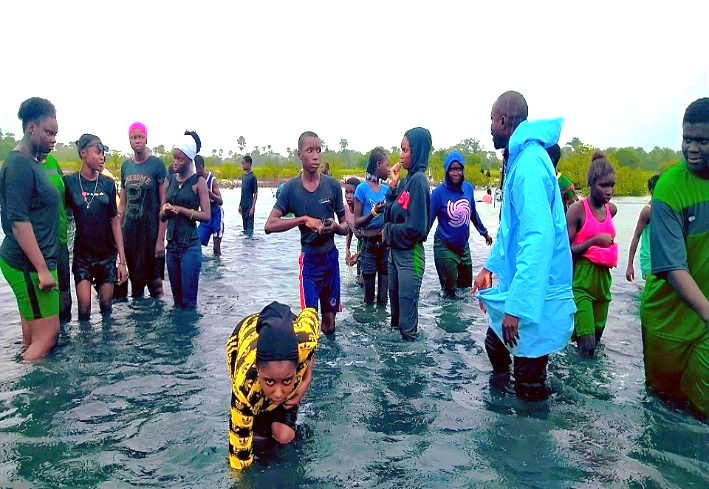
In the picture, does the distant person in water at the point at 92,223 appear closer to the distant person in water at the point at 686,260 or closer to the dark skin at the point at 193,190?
the dark skin at the point at 193,190

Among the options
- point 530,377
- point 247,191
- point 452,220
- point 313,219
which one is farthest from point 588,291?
point 247,191

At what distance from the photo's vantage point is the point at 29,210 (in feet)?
15.3

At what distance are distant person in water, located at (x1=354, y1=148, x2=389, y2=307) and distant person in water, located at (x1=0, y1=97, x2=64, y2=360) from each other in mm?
3438

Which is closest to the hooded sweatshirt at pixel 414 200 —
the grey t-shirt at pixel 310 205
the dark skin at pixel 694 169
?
the grey t-shirt at pixel 310 205

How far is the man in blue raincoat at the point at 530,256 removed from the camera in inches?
139

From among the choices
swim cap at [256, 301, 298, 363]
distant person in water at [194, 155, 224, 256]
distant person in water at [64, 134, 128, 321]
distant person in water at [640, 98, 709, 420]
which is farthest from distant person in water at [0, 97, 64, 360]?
distant person in water at [194, 155, 224, 256]

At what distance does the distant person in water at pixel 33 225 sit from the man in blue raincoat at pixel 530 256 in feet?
12.3

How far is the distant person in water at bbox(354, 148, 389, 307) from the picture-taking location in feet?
23.2

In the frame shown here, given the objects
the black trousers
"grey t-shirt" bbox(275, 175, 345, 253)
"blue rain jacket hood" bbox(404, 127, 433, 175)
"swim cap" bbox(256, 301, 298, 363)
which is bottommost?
the black trousers

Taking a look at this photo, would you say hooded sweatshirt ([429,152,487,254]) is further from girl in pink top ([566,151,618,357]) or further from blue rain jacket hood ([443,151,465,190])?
girl in pink top ([566,151,618,357])

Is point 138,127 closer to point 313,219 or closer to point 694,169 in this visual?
point 313,219

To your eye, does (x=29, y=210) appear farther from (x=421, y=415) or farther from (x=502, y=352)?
(x=502, y=352)

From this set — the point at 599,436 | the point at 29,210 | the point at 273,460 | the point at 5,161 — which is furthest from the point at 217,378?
the point at 599,436

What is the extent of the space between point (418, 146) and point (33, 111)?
3410 millimetres
